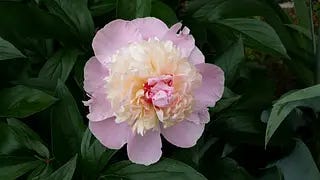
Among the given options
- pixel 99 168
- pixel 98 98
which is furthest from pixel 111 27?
pixel 99 168

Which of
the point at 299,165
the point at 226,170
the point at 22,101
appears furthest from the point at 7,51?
the point at 299,165

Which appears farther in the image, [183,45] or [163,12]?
[163,12]

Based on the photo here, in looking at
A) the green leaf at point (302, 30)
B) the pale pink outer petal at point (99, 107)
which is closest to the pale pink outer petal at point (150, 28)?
the pale pink outer petal at point (99, 107)

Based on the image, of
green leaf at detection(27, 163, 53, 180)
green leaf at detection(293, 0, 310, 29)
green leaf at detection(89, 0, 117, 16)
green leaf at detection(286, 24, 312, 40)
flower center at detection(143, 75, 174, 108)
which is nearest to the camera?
flower center at detection(143, 75, 174, 108)

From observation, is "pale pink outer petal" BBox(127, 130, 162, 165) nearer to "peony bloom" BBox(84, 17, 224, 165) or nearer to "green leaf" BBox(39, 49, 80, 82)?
"peony bloom" BBox(84, 17, 224, 165)

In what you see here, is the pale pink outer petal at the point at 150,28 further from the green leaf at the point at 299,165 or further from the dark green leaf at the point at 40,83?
the green leaf at the point at 299,165

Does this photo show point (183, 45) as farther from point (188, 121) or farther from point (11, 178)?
point (11, 178)

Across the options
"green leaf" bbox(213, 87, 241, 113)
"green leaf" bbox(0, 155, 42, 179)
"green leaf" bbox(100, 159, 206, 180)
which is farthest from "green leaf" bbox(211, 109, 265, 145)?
"green leaf" bbox(0, 155, 42, 179)
